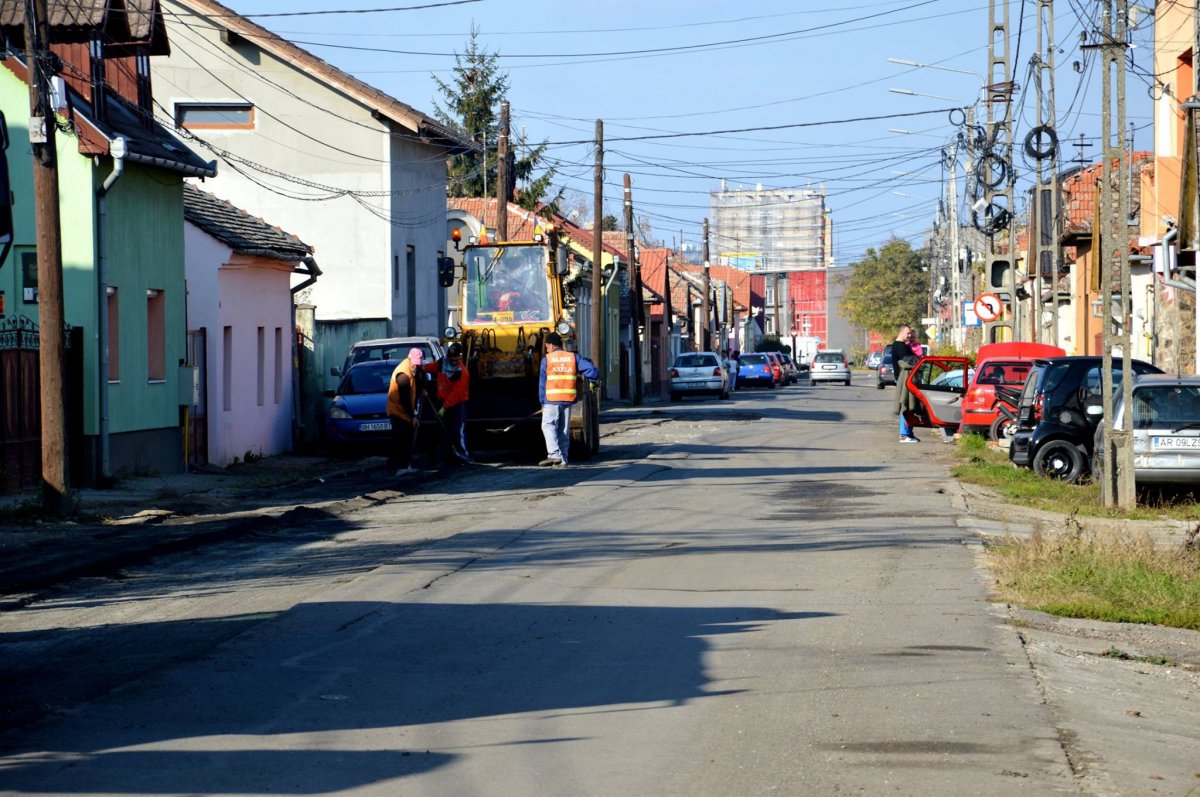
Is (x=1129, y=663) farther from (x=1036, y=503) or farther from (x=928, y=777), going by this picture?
(x=1036, y=503)

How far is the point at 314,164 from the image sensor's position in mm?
37344

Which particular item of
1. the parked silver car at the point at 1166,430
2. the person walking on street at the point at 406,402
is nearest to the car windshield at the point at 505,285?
the person walking on street at the point at 406,402

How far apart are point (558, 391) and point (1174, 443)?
28.4 ft

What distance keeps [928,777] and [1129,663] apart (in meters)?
3.07

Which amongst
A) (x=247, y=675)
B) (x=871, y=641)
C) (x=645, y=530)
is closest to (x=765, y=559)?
(x=645, y=530)

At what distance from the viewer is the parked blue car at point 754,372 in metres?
70.1

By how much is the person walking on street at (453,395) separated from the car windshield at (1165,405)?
9.72 metres

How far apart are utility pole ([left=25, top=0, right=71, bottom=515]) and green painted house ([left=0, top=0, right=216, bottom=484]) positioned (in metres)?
2.17

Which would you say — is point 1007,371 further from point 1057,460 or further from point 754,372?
point 754,372

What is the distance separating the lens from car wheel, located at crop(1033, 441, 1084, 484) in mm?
20250

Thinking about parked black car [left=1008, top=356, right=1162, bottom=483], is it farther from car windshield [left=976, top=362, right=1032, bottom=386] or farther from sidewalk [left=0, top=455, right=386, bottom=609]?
sidewalk [left=0, top=455, right=386, bottom=609]

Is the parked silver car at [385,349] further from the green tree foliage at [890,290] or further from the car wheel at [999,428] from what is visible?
the green tree foliage at [890,290]

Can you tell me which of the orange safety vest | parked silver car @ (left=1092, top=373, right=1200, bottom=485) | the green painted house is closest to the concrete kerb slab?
parked silver car @ (left=1092, top=373, right=1200, bottom=485)

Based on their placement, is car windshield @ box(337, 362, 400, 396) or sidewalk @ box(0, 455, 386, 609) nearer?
sidewalk @ box(0, 455, 386, 609)
